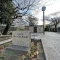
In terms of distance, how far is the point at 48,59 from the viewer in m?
4.46

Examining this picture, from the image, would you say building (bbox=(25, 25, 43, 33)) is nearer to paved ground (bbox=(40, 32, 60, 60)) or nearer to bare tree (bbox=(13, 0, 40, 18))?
bare tree (bbox=(13, 0, 40, 18))

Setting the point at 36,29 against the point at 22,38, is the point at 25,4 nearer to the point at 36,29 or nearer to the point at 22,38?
the point at 22,38

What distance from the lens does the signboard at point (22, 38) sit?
7.47m

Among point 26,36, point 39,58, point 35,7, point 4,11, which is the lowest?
point 39,58

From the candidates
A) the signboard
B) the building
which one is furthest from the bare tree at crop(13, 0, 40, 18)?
the building

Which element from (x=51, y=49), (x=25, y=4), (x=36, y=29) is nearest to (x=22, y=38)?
(x=51, y=49)

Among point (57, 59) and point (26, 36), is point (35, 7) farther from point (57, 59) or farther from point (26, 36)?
point (57, 59)

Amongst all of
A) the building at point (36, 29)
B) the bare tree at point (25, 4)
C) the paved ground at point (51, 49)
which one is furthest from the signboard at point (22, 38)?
the building at point (36, 29)

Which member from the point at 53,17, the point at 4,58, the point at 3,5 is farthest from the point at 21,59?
the point at 53,17

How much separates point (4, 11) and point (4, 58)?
21.2ft

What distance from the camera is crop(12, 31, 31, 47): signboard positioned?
24.5 ft

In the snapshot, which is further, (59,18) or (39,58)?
(59,18)

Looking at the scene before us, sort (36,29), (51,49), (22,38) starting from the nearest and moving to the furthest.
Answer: (51,49) → (22,38) → (36,29)

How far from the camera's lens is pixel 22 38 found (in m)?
7.62
